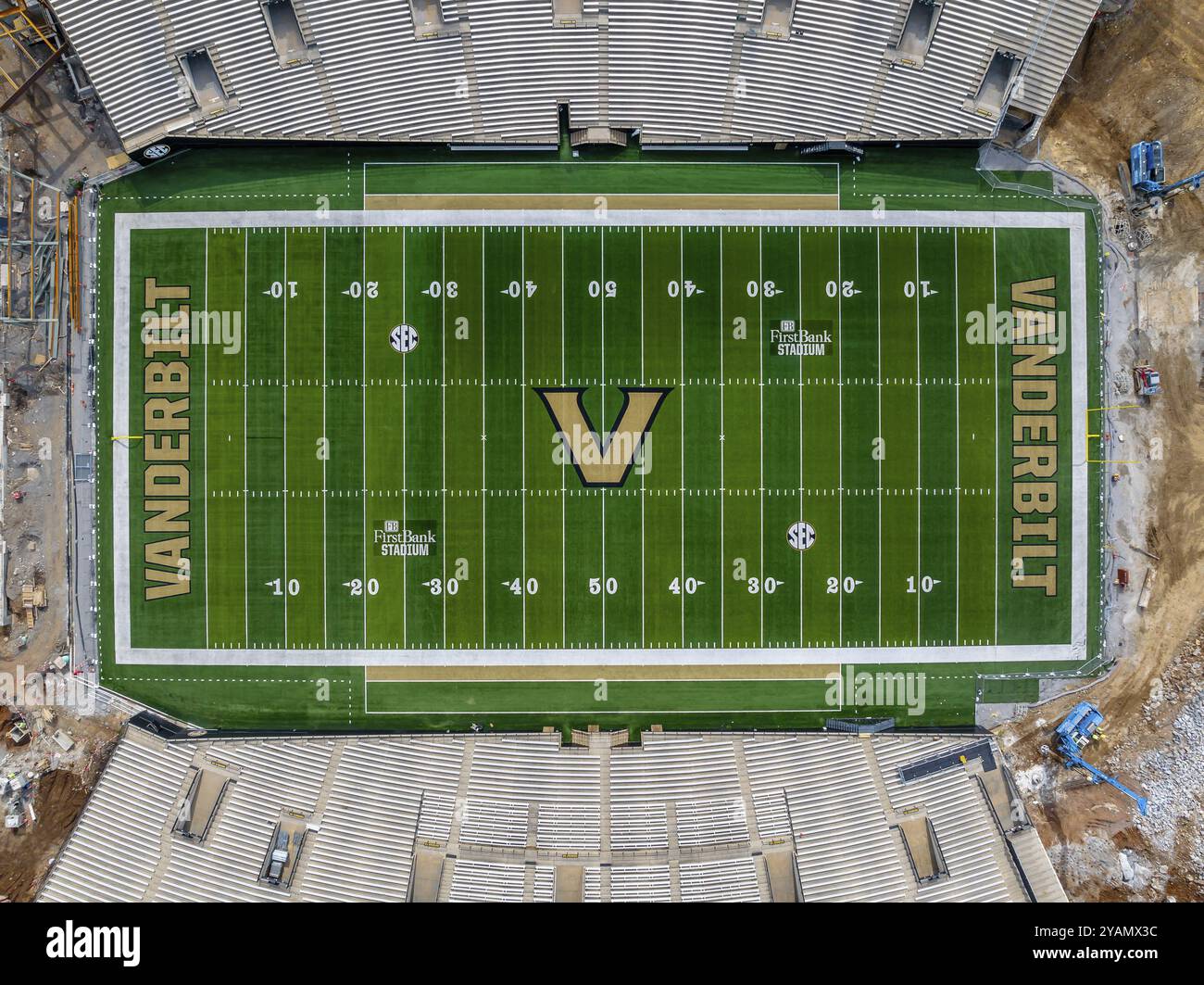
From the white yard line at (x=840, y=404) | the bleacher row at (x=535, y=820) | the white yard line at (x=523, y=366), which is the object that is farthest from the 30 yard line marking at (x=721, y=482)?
the bleacher row at (x=535, y=820)

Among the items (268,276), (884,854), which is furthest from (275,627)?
(884,854)

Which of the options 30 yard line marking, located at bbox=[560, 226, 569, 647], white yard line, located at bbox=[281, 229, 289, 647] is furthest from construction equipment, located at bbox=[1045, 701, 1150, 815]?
white yard line, located at bbox=[281, 229, 289, 647]

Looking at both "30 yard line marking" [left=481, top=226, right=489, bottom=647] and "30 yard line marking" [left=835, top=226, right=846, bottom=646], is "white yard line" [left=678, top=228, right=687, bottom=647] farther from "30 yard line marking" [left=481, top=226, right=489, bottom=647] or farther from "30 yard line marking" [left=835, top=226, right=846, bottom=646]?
"30 yard line marking" [left=481, top=226, right=489, bottom=647]

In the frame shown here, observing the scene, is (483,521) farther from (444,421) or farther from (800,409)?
(800,409)

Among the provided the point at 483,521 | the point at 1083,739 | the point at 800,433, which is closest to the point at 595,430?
the point at 483,521
